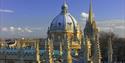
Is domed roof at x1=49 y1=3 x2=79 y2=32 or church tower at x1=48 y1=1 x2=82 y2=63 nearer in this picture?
church tower at x1=48 y1=1 x2=82 y2=63

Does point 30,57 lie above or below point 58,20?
below

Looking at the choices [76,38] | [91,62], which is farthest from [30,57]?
[91,62]

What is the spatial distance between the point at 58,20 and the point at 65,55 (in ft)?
88.1

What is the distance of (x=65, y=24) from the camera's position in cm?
4769

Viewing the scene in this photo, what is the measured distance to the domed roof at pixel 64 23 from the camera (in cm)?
4693

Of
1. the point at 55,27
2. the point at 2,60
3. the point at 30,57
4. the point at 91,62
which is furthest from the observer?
the point at 55,27

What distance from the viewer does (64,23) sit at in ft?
157

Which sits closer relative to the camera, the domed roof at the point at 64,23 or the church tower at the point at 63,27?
the church tower at the point at 63,27

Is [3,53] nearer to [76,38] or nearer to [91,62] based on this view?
[76,38]

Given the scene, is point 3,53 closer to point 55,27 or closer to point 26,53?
point 26,53

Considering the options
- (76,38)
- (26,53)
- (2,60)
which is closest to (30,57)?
(26,53)

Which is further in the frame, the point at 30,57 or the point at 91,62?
the point at 30,57

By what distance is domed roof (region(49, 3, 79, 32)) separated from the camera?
4693cm

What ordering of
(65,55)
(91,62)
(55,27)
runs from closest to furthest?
1. (65,55)
2. (91,62)
3. (55,27)
